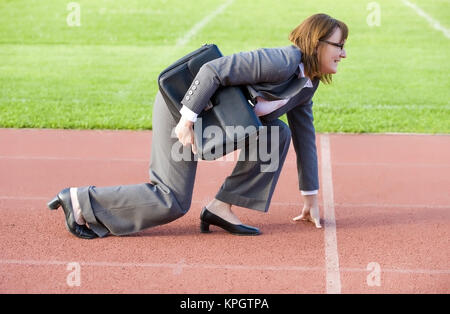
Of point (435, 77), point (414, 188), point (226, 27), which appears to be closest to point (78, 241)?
point (414, 188)

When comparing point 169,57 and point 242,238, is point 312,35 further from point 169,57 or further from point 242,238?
point 169,57

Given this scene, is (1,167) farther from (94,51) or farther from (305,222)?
(94,51)

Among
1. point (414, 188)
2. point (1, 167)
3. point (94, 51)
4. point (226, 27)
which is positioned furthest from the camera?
point (226, 27)

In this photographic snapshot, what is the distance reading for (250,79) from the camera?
4594 mm

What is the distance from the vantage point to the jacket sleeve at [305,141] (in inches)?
208

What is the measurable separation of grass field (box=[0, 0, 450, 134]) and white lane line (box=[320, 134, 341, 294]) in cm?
126

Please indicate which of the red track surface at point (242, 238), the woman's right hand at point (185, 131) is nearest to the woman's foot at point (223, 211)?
the red track surface at point (242, 238)

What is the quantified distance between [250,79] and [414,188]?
2351 mm

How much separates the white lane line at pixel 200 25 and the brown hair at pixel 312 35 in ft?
33.7

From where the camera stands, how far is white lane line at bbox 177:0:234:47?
15373 mm

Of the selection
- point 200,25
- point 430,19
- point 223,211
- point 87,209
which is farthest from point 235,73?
point 430,19

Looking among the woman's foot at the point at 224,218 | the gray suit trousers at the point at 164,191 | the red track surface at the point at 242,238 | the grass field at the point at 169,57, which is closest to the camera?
the red track surface at the point at 242,238

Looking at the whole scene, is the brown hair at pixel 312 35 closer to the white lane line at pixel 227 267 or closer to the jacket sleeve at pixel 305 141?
the jacket sleeve at pixel 305 141
